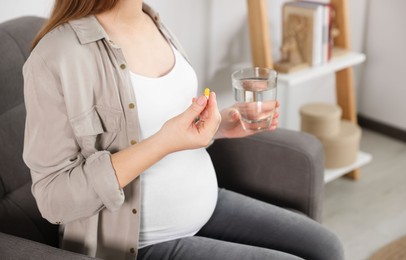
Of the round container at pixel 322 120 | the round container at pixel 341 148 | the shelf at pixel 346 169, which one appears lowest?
the shelf at pixel 346 169

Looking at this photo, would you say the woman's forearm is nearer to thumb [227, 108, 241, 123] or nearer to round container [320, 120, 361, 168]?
thumb [227, 108, 241, 123]

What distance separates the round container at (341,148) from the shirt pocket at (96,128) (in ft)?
5.18

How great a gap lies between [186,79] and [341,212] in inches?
55.1

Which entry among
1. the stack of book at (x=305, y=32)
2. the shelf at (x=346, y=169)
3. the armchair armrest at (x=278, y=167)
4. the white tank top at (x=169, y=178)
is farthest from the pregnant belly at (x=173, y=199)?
the shelf at (x=346, y=169)

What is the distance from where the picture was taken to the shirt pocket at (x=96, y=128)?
1.28 m

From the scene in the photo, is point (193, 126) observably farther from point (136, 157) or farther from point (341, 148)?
point (341, 148)

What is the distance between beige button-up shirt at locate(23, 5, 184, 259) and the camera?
1246mm

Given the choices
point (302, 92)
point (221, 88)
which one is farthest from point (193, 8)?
point (302, 92)

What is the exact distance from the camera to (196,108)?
4.01ft

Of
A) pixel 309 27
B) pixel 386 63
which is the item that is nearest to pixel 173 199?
pixel 309 27

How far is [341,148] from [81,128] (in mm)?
1718

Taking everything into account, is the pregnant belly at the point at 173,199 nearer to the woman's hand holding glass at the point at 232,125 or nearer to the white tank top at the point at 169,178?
the white tank top at the point at 169,178

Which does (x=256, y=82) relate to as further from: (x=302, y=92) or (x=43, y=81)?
(x=302, y=92)

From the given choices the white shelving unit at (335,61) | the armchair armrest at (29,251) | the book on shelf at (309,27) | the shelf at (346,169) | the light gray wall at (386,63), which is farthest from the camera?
the light gray wall at (386,63)
